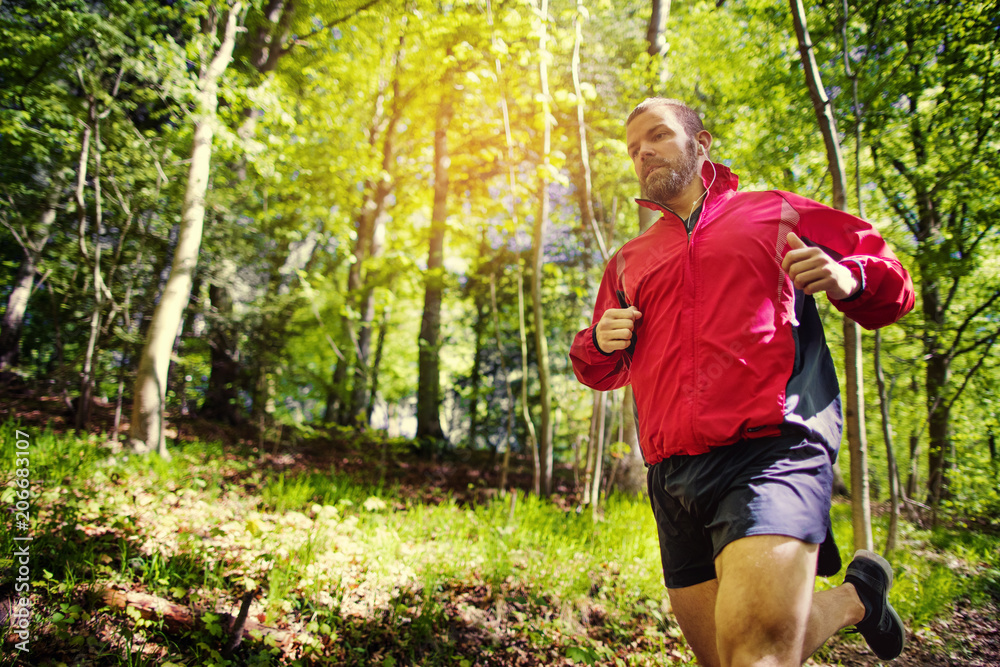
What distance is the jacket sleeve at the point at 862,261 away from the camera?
1.21 metres

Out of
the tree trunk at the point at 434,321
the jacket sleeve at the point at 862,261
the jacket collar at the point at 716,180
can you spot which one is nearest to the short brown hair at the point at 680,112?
the jacket collar at the point at 716,180

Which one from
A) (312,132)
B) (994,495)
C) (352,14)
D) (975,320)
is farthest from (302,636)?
(312,132)

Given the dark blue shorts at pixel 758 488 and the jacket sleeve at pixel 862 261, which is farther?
the jacket sleeve at pixel 862 261

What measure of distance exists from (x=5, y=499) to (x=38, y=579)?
1.00m

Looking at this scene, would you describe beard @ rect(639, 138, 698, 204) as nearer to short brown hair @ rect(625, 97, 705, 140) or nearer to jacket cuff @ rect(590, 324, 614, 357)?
short brown hair @ rect(625, 97, 705, 140)

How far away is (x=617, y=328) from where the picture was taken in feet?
4.91

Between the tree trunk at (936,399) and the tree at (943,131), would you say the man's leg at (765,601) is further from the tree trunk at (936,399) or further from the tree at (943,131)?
the tree trunk at (936,399)

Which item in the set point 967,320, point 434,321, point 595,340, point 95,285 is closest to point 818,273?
point 595,340

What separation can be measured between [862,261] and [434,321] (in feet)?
24.1

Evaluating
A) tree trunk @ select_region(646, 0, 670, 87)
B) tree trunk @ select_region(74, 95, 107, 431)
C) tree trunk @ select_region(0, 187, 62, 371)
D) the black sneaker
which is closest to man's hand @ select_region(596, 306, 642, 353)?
the black sneaker

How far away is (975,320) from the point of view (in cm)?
459

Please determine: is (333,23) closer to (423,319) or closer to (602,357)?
(423,319)

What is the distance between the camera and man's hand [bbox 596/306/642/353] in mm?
1476

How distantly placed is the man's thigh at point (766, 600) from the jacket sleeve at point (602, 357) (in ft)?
2.50
